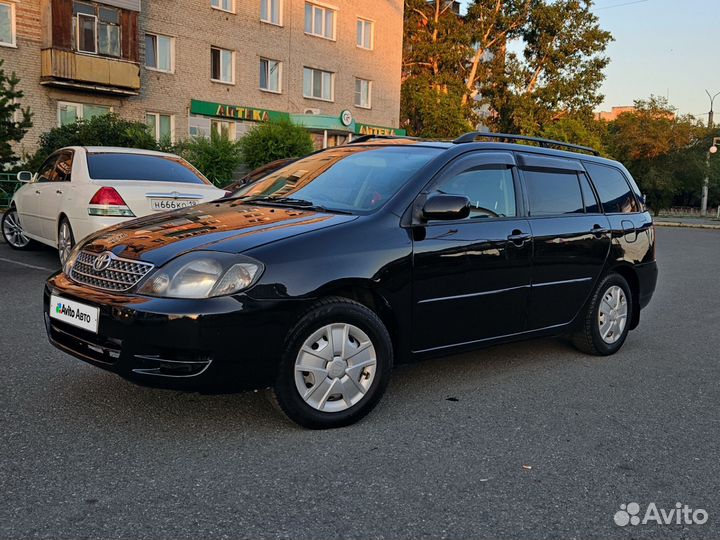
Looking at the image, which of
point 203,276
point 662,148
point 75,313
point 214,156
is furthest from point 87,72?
point 662,148

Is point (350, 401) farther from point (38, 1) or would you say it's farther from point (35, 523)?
point (38, 1)

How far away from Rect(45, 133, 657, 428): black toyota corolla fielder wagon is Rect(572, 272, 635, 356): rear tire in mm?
17

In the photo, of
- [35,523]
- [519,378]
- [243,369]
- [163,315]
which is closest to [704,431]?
[519,378]

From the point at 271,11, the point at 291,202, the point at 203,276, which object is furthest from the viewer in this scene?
the point at 271,11

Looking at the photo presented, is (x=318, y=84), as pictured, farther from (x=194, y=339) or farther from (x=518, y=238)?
(x=194, y=339)

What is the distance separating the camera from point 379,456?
136 inches

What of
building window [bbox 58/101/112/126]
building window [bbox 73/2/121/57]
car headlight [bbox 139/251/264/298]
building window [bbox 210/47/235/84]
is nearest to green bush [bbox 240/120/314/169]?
building window [bbox 58/101/112/126]

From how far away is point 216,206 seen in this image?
476 cm

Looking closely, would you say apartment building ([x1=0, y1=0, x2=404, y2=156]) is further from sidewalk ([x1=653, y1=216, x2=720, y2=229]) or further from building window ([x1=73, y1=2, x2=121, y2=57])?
sidewalk ([x1=653, y1=216, x2=720, y2=229])

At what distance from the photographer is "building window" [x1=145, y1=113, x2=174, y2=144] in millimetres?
27000

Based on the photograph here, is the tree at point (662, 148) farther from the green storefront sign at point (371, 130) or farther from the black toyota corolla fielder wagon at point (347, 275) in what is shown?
the black toyota corolla fielder wagon at point (347, 275)

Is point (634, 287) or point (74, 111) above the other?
point (74, 111)

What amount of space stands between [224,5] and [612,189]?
26.7 meters

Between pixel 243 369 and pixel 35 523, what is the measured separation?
45.4 inches
